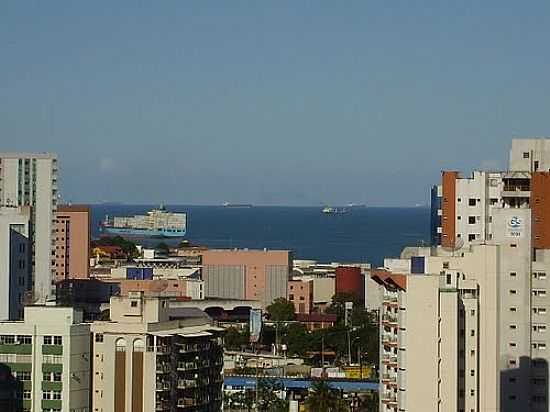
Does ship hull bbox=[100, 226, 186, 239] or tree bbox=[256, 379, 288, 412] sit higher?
ship hull bbox=[100, 226, 186, 239]

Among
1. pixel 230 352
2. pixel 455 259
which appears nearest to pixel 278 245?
pixel 230 352

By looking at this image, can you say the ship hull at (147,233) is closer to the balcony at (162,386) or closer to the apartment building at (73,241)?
the apartment building at (73,241)

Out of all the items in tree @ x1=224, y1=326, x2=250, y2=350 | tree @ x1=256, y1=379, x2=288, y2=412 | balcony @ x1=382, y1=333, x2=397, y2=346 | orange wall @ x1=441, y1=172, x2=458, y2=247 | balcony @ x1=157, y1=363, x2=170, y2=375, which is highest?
orange wall @ x1=441, y1=172, x2=458, y2=247

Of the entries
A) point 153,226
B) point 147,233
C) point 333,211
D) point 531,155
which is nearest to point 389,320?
point 531,155

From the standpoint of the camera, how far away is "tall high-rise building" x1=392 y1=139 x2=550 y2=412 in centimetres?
1587

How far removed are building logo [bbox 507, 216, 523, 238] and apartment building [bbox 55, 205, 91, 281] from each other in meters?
24.0

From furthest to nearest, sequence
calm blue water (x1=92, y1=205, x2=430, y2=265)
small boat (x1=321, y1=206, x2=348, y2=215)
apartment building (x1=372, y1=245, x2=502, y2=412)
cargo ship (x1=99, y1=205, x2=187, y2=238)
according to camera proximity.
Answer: small boat (x1=321, y1=206, x2=348, y2=215)
cargo ship (x1=99, y1=205, x2=187, y2=238)
calm blue water (x1=92, y1=205, x2=430, y2=265)
apartment building (x1=372, y1=245, x2=502, y2=412)

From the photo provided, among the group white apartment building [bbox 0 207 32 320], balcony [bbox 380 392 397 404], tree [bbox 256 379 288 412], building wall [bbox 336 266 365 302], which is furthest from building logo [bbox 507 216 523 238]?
building wall [bbox 336 266 365 302]

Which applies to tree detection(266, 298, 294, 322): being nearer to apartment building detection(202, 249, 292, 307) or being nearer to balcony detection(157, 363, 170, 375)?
apartment building detection(202, 249, 292, 307)

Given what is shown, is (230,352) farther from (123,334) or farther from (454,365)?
(454,365)

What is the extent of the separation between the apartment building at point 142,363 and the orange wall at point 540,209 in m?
4.25

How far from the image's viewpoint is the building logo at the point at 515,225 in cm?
1911

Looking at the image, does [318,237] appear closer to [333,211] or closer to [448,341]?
[333,211]

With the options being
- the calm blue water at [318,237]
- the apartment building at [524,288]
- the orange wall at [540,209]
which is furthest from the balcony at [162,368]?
the calm blue water at [318,237]
